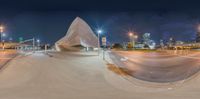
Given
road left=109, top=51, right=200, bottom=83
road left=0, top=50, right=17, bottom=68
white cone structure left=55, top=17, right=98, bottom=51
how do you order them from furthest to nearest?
white cone structure left=55, top=17, right=98, bottom=51 < road left=0, top=50, right=17, bottom=68 < road left=109, top=51, right=200, bottom=83

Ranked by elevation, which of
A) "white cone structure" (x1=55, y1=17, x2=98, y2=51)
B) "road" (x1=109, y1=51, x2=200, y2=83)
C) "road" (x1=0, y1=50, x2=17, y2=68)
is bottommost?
"road" (x1=109, y1=51, x2=200, y2=83)

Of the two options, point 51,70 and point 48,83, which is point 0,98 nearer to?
point 48,83

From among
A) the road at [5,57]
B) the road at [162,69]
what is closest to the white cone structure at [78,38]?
the road at [5,57]

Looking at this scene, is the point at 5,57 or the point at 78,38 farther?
the point at 78,38

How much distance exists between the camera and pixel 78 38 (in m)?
145

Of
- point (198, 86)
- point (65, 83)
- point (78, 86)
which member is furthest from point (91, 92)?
point (198, 86)

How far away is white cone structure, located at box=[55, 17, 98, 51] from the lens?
441 ft

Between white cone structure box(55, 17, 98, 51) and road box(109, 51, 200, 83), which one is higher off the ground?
white cone structure box(55, 17, 98, 51)

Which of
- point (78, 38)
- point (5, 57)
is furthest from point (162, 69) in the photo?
point (78, 38)

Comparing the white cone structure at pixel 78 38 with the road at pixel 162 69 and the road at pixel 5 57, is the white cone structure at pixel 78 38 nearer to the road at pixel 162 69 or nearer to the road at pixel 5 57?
the road at pixel 5 57

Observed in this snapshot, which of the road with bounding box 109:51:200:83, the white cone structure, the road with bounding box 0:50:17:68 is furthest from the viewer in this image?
the white cone structure

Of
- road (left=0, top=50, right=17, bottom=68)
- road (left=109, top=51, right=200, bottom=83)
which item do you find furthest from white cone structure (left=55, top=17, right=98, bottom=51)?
road (left=109, top=51, right=200, bottom=83)

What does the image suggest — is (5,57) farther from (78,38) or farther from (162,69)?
(78,38)

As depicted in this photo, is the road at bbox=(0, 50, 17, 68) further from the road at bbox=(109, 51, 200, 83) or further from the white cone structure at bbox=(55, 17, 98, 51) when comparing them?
the white cone structure at bbox=(55, 17, 98, 51)
